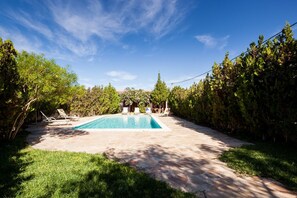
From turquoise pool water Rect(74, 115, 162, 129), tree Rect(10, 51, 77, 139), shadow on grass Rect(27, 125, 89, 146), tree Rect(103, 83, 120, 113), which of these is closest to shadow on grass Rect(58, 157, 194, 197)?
tree Rect(10, 51, 77, 139)

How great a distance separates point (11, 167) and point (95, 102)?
20.6 meters

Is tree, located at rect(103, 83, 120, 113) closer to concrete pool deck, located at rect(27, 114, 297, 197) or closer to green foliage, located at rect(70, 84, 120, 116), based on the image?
green foliage, located at rect(70, 84, 120, 116)

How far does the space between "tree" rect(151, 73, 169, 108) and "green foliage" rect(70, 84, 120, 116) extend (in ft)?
25.9

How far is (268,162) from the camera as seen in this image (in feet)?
16.4

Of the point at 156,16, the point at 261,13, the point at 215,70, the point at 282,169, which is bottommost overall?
the point at 282,169

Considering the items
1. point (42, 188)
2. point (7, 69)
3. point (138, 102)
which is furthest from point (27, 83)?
point (138, 102)

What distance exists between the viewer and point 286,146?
21.9 ft

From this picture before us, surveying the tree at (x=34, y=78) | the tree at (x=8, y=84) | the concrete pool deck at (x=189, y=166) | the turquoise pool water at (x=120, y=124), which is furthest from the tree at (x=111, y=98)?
the tree at (x=8, y=84)

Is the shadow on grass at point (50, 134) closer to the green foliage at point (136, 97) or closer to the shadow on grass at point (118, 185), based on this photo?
the shadow on grass at point (118, 185)

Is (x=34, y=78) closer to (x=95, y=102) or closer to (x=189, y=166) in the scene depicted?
(x=189, y=166)

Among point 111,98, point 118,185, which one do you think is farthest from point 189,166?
point 111,98

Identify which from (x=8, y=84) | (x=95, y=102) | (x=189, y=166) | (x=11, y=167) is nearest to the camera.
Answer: (x=11, y=167)

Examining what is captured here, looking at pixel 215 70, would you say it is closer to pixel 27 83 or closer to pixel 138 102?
pixel 27 83

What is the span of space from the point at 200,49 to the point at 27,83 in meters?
19.3
